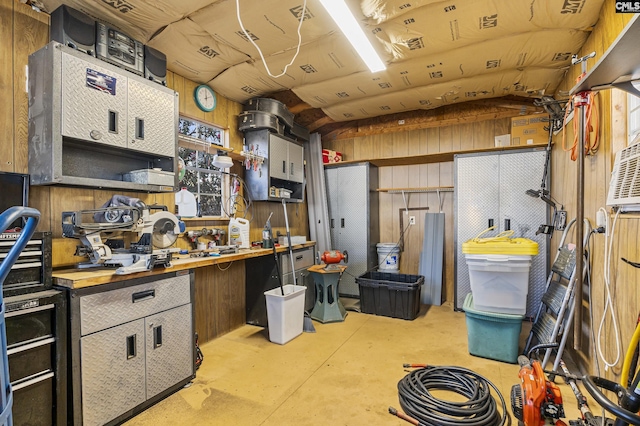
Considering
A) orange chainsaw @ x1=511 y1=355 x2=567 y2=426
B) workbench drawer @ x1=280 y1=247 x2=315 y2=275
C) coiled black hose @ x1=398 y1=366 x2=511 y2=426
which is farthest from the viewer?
workbench drawer @ x1=280 y1=247 x2=315 y2=275

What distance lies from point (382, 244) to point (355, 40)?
3188mm

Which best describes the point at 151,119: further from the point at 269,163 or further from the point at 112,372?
the point at 112,372

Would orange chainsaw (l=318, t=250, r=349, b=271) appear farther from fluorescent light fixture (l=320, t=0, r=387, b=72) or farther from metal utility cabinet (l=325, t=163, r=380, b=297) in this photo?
fluorescent light fixture (l=320, t=0, r=387, b=72)

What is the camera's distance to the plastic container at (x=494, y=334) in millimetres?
2805

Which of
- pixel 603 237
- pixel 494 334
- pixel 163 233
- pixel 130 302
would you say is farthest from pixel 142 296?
pixel 603 237

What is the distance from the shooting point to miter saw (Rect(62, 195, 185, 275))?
6.86ft

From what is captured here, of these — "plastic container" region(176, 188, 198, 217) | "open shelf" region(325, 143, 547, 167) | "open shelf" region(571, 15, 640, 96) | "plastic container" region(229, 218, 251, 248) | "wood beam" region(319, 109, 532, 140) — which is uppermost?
"wood beam" region(319, 109, 532, 140)

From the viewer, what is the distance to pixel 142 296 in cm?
218

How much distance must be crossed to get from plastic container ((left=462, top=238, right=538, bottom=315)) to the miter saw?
265cm

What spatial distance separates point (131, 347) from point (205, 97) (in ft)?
8.25

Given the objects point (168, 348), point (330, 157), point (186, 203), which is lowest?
point (168, 348)

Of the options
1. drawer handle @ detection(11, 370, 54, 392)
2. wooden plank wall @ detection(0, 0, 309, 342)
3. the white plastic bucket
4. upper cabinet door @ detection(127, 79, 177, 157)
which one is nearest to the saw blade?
wooden plank wall @ detection(0, 0, 309, 342)

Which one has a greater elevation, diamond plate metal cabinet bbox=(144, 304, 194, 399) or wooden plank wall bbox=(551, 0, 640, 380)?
wooden plank wall bbox=(551, 0, 640, 380)

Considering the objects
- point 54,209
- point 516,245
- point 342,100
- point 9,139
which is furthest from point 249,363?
point 342,100
